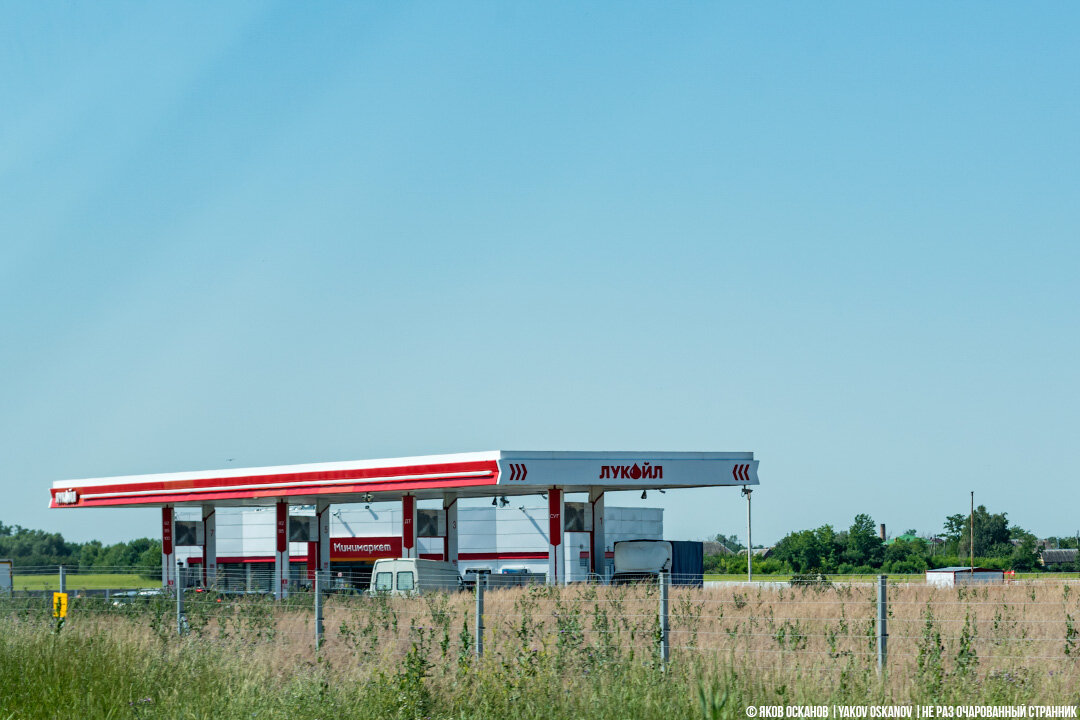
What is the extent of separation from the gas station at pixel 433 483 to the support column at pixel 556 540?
35 millimetres

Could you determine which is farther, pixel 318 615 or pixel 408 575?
pixel 408 575

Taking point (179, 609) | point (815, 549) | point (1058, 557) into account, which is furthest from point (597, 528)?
point (1058, 557)

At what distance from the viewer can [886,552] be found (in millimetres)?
121312

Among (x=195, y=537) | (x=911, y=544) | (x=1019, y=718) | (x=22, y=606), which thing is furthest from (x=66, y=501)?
→ (x=911, y=544)

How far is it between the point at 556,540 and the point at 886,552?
89.8 metres

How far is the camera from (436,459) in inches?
1598

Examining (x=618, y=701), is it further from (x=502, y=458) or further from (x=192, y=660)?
(x=502, y=458)

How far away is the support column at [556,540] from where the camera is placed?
39812 mm

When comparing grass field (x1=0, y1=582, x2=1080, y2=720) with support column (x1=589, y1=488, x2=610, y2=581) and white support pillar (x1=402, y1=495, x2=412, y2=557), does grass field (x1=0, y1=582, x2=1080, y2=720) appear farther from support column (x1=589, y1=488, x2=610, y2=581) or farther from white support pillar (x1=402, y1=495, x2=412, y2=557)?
white support pillar (x1=402, y1=495, x2=412, y2=557)

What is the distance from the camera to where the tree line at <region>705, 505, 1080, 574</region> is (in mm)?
112125

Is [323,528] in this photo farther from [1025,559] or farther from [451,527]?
[1025,559]

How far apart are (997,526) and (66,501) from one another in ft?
349

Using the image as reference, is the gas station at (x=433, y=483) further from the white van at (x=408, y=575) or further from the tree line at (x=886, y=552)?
the tree line at (x=886, y=552)

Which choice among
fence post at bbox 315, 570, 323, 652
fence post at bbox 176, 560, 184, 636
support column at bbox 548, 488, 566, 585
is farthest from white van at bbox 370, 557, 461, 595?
fence post at bbox 315, 570, 323, 652
